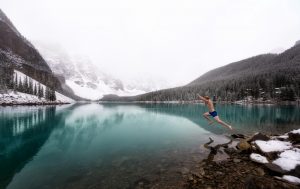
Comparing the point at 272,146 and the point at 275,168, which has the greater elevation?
the point at 272,146

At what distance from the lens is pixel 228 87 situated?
199875 millimetres

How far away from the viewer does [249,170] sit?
14.8 metres

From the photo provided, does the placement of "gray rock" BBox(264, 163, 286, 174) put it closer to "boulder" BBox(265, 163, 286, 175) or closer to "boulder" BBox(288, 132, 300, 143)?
"boulder" BBox(265, 163, 286, 175)

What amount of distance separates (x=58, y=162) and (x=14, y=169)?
3.55 meters

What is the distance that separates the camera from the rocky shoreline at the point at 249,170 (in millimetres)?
12273

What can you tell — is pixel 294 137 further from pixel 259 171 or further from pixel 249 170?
pixel 249 170

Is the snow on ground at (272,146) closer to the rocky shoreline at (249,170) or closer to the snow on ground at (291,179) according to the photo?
the rocky shoreline at (249,170)

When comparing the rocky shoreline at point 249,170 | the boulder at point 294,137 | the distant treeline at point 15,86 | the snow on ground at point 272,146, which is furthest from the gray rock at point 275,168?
the distant treeline at point 15,86

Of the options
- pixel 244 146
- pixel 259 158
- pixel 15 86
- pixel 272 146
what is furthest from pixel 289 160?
pixel 15 86

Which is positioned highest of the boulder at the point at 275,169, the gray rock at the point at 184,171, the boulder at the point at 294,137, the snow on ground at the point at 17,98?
the snow on ground at the point at 17,98

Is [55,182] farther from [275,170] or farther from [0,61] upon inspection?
[0,61]

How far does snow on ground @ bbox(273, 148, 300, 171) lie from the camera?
44.4 feet

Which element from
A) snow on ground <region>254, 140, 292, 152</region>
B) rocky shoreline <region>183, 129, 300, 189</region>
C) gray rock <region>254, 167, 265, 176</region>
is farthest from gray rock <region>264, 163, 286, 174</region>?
snow on ground <region>254, 140, 292, 152</region>

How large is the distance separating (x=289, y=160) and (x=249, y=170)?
303cm
